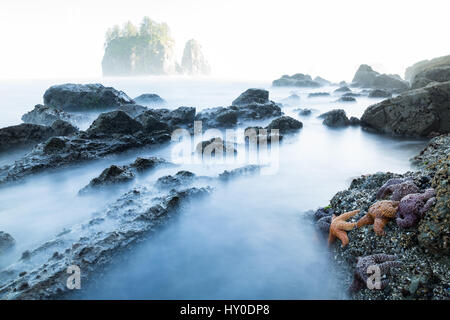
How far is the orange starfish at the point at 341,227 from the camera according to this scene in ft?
14.2

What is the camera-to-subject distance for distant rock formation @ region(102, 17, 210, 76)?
91312 mm

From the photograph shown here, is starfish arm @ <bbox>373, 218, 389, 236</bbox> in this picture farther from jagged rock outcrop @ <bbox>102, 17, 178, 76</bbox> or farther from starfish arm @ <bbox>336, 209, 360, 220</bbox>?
jagged rock outcrop @ <bbox>102, 17, 178, 76</bbox>

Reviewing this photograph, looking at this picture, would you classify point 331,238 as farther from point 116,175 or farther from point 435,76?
point 435,76

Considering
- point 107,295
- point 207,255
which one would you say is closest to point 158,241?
point 207,255

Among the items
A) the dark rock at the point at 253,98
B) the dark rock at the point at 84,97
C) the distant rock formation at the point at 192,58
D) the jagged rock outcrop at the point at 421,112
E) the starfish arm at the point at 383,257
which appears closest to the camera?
the starfish arm at the point at 383,257

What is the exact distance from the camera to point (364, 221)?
428 cm

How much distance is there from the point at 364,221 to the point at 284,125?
976 centimetres

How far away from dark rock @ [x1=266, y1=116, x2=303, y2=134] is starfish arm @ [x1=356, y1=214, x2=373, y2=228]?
9.14 metres

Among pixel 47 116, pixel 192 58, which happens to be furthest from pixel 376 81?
pixel 192 58

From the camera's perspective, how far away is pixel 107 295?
378cm

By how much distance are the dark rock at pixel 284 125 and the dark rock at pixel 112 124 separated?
6494 mm

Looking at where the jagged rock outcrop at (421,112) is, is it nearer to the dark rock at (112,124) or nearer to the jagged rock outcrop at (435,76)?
the jagged rock outcrop at (435,76)

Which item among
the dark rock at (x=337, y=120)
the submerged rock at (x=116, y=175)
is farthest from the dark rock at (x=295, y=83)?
the submerged rock at (x=116, y=175)
